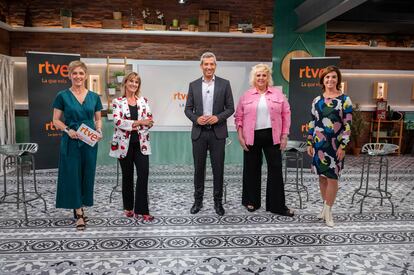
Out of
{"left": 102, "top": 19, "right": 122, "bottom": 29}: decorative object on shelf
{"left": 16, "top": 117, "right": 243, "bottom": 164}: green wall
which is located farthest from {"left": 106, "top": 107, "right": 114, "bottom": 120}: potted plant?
{"left": 102, "top": 19, "right": 122, "bottom": 29}: decorative object on shelf

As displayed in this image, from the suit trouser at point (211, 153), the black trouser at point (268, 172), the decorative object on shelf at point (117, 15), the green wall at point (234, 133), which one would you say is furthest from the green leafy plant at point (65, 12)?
the black trouser at point (268, 172)

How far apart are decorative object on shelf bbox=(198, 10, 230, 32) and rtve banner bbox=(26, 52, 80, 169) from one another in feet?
8.26

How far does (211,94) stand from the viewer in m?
3.90

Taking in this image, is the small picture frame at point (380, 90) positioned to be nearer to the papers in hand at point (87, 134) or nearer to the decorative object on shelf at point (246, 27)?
the decorative object on shelf at point (246, 27)

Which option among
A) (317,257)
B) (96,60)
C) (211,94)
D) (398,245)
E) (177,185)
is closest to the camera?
(317,257)

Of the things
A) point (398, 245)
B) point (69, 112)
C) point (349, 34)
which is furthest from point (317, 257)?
point (349, 34)

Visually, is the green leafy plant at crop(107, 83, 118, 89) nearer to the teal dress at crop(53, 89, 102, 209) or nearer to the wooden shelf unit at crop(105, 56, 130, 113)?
the wooden shelf unit at crop(105, 56, 130, 113)

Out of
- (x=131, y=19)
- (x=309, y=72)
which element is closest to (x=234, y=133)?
(x=309, y=72)

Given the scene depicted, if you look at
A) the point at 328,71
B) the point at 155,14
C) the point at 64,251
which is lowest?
the point at 64,251

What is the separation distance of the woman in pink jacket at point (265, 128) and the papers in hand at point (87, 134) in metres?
1.60

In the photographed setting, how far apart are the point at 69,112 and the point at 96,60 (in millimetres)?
3788

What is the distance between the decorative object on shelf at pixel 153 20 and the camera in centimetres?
687

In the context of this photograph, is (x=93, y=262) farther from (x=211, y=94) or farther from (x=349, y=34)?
(x=349, y=34)

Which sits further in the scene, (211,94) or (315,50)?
(315,50)
